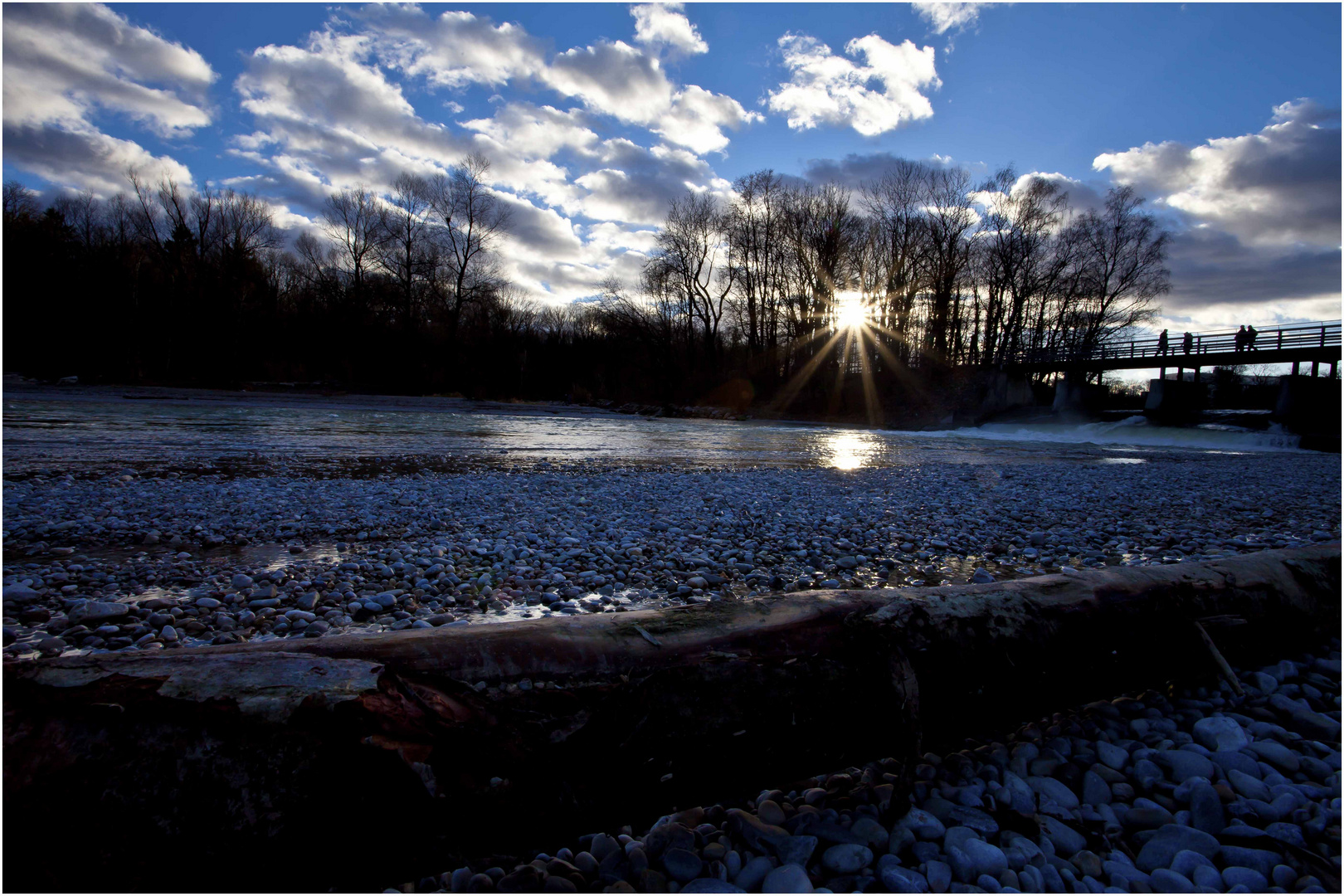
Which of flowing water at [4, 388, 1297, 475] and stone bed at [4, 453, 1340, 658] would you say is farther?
flowing water at [4, 388, 1297, 475]

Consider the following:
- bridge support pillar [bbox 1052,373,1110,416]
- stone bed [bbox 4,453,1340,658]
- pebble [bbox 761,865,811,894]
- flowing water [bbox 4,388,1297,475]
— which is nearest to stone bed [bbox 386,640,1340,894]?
pebble [bbox 761,865,811,894]

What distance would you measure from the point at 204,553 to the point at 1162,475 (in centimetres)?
1336

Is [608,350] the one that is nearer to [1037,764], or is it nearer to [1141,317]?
[1141,317]

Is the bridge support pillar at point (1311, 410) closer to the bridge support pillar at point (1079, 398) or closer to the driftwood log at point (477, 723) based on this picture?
the bridge support pillar at point (1079, 398)

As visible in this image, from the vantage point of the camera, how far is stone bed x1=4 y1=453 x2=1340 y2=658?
309cm

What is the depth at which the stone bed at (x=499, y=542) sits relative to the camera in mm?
3086

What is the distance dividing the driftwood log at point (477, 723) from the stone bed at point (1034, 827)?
0.13 metres

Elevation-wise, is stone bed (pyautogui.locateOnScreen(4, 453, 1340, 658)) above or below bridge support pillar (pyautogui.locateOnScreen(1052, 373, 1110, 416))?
below

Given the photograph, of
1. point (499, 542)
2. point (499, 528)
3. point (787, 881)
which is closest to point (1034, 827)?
point (787, 881)

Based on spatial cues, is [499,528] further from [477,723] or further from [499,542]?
[477,723]

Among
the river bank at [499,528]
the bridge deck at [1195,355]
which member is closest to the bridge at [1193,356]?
the bridge deck at [1195,355]

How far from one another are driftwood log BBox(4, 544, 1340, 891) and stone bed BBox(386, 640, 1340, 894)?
13 cm

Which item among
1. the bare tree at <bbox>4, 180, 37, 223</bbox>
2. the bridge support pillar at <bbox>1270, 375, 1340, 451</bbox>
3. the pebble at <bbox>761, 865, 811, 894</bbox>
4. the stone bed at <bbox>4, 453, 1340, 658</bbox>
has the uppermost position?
the bare tree at <bbox>4, 180, 37, 223</bbox>

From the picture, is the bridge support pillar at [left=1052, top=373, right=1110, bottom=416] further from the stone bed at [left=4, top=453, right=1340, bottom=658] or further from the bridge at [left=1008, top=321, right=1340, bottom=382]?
the stone bed at [left=4, top=453, right=1340, bottom=658]
